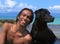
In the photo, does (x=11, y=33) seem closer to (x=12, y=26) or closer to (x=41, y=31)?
(x=12, y=26)

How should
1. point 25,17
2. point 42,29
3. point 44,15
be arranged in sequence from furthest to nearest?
1. point 44,15
2. point 42,29
3. point 25,17

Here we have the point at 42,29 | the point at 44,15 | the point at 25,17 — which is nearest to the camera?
the point at 25,17

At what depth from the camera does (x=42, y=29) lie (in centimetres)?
433

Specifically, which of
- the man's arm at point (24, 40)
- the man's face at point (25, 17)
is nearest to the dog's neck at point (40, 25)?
the man's arm at point (24, 40)

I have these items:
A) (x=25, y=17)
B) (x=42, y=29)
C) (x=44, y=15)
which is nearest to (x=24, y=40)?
(x=25, y=17)

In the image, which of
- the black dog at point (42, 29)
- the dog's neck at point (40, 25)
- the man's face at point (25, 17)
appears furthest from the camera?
the dog's neck at point (40, 25)

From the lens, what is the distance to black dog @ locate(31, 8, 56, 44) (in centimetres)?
414

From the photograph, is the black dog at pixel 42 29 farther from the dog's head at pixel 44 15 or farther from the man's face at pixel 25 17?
the man's face at pixel 25 17

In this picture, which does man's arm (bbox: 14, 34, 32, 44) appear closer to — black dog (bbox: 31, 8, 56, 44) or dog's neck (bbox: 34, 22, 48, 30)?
black dog (bbox: 31, 8, 56, 44)

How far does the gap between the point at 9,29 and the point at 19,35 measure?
0.16 metres

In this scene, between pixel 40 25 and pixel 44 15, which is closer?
pixel 40 25

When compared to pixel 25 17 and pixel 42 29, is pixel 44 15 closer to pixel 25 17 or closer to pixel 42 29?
pixel 42 29

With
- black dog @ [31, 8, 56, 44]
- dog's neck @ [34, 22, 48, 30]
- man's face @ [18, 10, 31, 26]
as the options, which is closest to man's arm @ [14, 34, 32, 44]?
man's face @ [18, 10, 31, 26]

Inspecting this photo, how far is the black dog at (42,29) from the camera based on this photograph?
4.14 m
